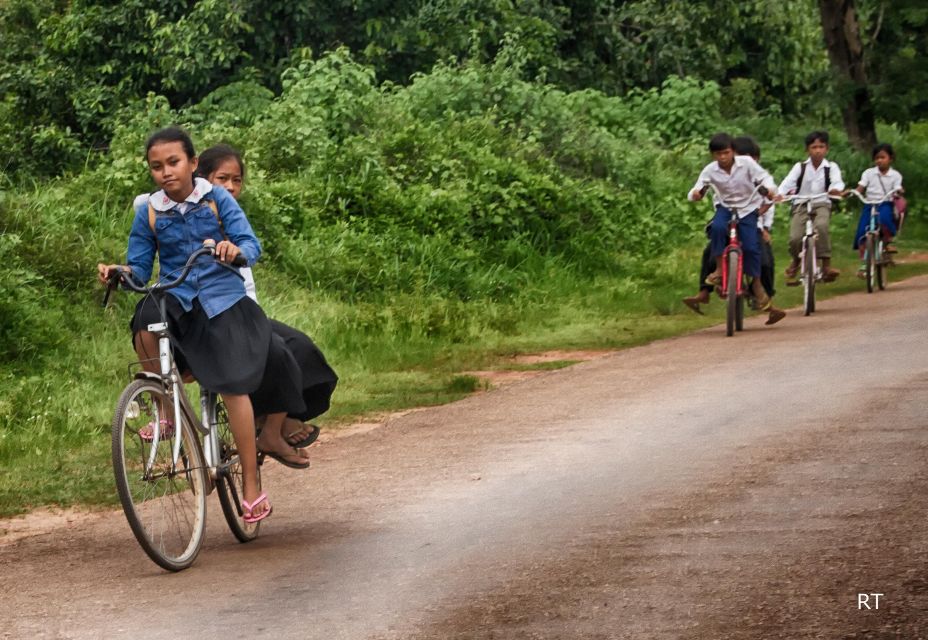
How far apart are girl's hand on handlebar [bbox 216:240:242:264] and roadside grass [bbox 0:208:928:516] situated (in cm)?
257

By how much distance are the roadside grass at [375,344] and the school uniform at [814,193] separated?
2.82ft

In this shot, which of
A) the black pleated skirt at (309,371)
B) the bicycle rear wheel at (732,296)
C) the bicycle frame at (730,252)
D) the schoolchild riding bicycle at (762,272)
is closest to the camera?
the black pleated skirt at (309,371)

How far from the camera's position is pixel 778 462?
317 inches

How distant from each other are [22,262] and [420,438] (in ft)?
18.7

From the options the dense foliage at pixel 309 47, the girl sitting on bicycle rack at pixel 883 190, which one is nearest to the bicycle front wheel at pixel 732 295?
the girl sitting on bicycle rack at pixel 883 190

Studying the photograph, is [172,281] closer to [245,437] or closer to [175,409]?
[175,409]

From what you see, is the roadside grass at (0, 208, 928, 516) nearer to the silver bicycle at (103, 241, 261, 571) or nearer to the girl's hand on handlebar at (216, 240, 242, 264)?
the silver bicycle at (103, 241, 261, 571)

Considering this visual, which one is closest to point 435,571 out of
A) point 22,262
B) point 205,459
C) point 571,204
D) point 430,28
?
point 205,459

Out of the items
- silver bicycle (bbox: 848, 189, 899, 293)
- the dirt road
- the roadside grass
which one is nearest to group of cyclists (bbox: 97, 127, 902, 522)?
the dirt road

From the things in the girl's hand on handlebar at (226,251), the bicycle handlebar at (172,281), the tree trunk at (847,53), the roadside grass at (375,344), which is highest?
the tree trunk at (847,53)

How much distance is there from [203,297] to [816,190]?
36.7 feet

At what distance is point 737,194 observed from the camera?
14656 millimetres

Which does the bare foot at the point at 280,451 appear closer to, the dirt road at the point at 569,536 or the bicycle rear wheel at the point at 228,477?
the bicycle rear wheel at the point at 228,477

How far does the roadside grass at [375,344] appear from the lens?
9.82 m
